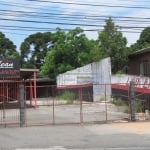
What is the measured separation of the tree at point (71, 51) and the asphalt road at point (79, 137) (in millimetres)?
35766

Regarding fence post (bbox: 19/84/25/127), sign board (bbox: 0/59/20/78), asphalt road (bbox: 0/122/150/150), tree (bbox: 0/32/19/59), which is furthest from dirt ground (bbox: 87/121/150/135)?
tree (bbox: 0/32/19/59)

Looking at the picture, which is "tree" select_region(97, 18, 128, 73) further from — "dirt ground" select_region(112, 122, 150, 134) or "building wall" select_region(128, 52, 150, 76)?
"dirt ground" select_region(112, 122, 150, 134)

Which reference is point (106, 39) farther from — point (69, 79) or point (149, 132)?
point (149, 132)

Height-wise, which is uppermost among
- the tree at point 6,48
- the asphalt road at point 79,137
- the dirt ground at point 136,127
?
the tree at point 6,48

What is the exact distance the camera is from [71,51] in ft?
198

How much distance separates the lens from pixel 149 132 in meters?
20.8

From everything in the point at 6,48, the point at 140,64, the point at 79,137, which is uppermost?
the point at 6,48

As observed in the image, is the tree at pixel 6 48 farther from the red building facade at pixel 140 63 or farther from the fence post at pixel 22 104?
the fence post at pixel 22 104

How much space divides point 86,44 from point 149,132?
130 feet

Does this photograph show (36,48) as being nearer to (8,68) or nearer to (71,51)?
(71,51)

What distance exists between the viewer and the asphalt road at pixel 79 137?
17.2 m

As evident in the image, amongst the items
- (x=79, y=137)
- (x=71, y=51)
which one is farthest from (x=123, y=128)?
(x=71, y=51)

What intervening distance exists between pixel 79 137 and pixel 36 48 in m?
76.8

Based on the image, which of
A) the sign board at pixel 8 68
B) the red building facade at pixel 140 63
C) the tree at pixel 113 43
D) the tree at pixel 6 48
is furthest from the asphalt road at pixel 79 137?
the tree at pixel 6 48
